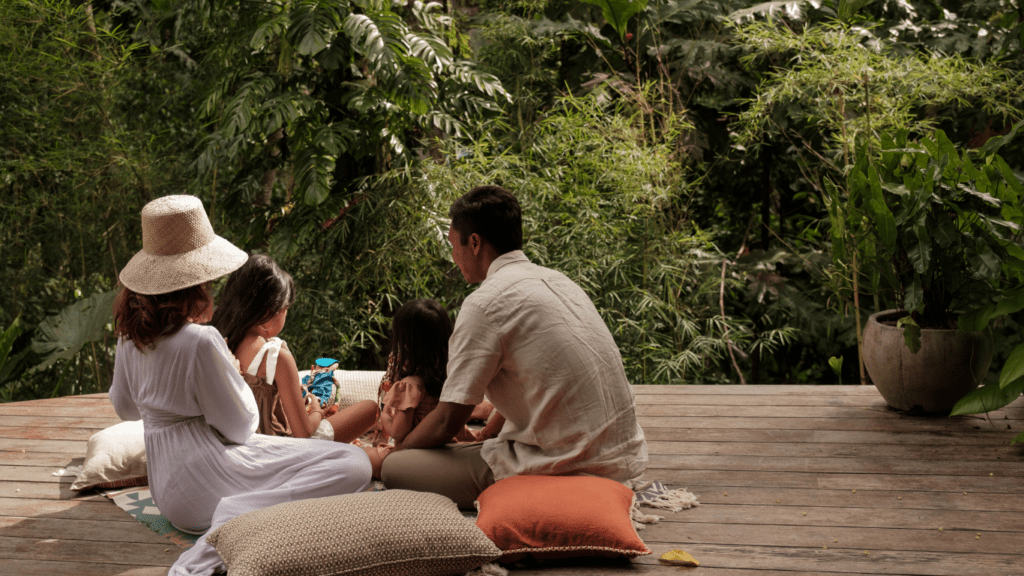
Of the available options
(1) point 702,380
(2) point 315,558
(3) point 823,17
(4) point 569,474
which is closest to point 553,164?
(1) point 702,380

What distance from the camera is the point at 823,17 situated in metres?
4.86

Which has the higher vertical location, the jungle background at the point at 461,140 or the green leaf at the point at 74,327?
the jungle background at the point at 461,140

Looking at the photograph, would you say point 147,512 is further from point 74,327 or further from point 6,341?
point 6,341

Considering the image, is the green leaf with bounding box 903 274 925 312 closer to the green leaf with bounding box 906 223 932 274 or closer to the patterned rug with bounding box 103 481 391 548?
the green leaf with bounding box 906 223 932 274

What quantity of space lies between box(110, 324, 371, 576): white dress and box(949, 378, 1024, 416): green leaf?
2082 millimetres

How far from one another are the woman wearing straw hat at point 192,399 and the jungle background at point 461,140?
1.61 metres

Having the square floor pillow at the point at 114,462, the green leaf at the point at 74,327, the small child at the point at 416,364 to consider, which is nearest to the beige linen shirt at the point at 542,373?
the small child at the point at 416,364

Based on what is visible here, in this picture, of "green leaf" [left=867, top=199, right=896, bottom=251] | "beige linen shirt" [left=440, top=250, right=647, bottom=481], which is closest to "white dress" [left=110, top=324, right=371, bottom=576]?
"beige linen shirt" [left=440, top=250, right=647, bottom=481]

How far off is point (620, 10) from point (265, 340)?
2.91 m

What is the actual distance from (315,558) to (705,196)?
4.24 m

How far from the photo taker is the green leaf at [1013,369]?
2.64 metres

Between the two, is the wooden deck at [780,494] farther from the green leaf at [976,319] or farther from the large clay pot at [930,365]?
the green leaf at [976,319]

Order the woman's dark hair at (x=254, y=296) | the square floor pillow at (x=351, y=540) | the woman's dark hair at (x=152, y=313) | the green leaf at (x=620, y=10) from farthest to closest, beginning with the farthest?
the green leaf at (x=620, y=10) → the woman's dark hair at (x=254, y=296) → the woman's dark hair at (x=152, y=313) → the square floor pillow at (x=351, y=540)

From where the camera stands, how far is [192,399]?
219 cm
